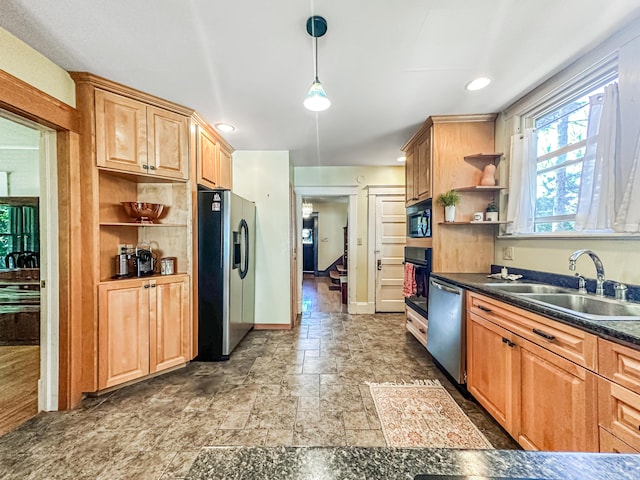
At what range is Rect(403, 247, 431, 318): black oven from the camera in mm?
2923

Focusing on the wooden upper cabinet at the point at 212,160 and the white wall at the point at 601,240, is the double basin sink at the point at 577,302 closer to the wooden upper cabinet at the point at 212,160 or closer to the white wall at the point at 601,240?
the white wall at the point at 601,240

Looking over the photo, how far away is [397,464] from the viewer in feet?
1.50

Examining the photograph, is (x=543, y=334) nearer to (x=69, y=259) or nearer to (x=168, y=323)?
(x=168, y=323)

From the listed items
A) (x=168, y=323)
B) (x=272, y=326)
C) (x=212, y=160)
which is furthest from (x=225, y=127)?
(x=272, y=326)

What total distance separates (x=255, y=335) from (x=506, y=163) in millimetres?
3439

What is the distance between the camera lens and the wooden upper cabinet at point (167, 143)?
7.98 ft

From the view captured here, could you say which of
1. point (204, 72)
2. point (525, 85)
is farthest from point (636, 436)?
point (204, 72)

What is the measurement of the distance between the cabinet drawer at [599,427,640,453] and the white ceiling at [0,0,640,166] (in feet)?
6.84

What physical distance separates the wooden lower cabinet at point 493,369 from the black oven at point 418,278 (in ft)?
2.64

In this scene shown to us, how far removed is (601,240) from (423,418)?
5.48ft

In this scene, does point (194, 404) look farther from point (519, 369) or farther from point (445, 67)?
point (445, 67)

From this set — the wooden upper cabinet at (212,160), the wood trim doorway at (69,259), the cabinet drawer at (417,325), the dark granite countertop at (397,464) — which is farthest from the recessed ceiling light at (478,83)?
the wood trim doorway at (69,259)

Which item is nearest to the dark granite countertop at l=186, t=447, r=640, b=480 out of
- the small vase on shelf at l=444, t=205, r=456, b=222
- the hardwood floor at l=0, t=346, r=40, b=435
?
the small vase on shelf at l=444, t=205, r=456, b=222

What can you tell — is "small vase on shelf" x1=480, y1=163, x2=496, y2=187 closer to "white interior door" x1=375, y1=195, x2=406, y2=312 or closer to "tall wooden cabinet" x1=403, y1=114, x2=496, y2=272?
"tall wooden cabinet" x1=403, y1=114, x2=496, y2=272
